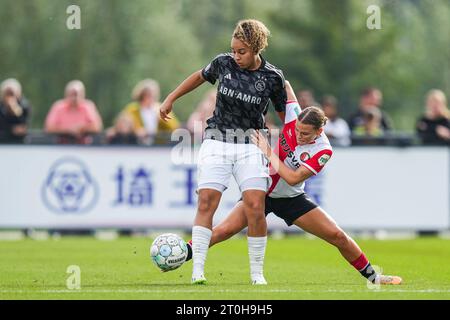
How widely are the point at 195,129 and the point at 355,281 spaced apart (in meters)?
9.56

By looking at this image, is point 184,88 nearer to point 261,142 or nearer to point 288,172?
point 261,142

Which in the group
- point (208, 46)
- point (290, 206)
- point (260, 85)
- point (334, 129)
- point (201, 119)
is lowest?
point (290, 206)

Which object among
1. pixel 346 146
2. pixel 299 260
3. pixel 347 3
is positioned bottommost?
pixel 299 260

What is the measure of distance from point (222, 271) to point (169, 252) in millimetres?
1993

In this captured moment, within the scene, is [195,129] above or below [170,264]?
above

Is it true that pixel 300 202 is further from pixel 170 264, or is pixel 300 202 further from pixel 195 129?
pixel 195 129

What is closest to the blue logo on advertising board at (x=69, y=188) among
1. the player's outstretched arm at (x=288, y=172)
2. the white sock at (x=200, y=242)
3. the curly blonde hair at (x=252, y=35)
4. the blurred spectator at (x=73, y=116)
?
the blurred spectator at (x=73, y=116)

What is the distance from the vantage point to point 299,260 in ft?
52.3

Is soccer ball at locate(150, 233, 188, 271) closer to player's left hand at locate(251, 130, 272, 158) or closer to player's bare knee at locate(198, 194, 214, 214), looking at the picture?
player's bare knee at locate(198, 194, 214, 214)

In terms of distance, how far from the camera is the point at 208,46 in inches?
3260

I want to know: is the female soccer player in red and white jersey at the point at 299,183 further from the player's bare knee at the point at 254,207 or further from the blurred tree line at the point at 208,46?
the blurred tree line at the point at 208,46

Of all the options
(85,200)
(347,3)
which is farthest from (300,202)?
(347,3)

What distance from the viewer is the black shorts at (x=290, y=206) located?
11875 mm

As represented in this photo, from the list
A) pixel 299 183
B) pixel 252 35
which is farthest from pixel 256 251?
pixel 252 35
